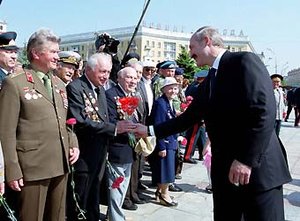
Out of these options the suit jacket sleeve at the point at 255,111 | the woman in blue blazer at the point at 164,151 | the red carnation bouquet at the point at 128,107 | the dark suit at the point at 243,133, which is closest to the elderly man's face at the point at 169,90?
the woman in blue blazer at the point at 164,151

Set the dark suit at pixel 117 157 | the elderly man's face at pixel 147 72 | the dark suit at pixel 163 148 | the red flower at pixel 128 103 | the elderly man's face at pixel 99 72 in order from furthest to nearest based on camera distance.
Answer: the elderly man's face at pixel 147 72 < the dark suit at pixel 163 148 < the dark suit at pixel 117 157 < the red flower at pixel 128 103 < the elderly man's face at pixel 99 72

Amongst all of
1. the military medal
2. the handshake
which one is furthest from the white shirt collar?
the military medal

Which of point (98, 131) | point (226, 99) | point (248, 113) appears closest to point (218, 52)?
point (226, 99)

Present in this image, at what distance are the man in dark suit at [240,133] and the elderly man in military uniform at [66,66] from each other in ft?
6.92

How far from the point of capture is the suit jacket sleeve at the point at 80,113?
332 centimetres

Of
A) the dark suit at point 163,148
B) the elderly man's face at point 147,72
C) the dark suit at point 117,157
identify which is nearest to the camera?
the dark suit at point 117,157

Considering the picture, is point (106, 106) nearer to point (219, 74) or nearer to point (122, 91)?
point (122, 91)

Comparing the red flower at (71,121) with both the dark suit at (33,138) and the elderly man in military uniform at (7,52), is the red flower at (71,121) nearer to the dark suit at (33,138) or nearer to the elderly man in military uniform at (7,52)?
the dark suit at (33,138)

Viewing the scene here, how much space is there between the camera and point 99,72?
3.50m

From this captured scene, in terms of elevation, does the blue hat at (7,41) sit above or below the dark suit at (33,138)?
above

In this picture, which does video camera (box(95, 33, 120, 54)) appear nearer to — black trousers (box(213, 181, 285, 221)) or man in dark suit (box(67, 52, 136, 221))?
man in dark suit (box(67, 52, 136, 221))

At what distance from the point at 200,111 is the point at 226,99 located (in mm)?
524

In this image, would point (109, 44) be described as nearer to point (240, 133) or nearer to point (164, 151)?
point (164, 151)

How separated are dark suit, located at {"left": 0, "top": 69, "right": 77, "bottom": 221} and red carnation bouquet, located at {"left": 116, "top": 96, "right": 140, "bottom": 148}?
91 centimetres
